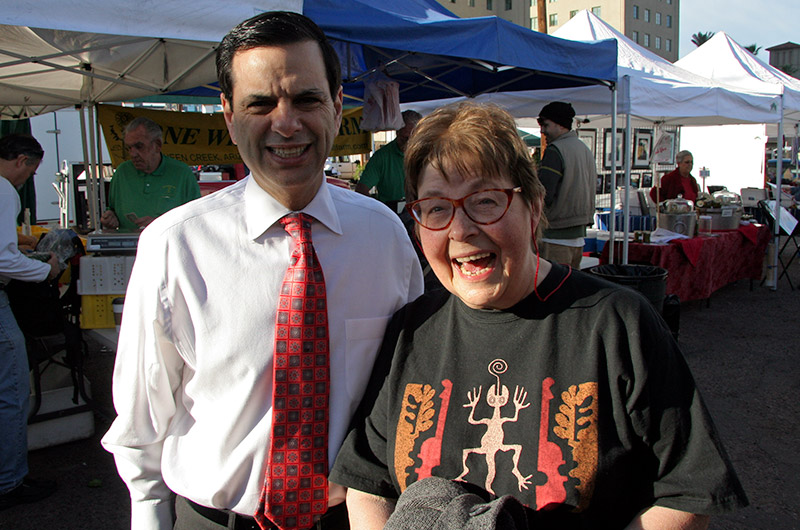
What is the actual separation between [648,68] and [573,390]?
9.33 m

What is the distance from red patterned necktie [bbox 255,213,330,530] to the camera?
131 centimetres

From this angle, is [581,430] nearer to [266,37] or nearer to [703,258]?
[266,37]

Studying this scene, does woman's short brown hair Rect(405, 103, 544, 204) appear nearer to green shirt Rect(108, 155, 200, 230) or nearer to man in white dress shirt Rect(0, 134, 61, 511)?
man in white dress shirt Rect(0, 134, 61, 511)

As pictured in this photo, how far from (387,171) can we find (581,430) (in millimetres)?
4961

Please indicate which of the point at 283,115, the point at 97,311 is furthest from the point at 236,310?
the point at 97,311

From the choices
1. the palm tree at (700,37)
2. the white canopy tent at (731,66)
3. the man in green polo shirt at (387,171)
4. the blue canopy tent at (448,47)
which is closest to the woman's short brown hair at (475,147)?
the blue canopy tent at (448,47)

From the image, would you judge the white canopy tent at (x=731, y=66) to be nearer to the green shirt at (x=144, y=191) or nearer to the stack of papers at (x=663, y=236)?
the stack of papers at (x=663, y=236)

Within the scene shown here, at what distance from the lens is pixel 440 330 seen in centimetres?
135

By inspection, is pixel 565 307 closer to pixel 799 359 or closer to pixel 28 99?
pixel 799 359

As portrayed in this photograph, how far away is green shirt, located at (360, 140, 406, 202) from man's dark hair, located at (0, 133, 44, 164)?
9.50ft

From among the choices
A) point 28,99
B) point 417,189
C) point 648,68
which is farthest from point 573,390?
point 648,68

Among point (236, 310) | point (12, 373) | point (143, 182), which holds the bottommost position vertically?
point (12, 373)

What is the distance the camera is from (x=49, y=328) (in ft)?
12.4

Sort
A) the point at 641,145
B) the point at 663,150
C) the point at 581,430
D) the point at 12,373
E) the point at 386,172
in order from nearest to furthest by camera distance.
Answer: the point at 581,430 → the point at 12,373 → the point at 386,172 → the point at 663,150 → the point at 641,145
